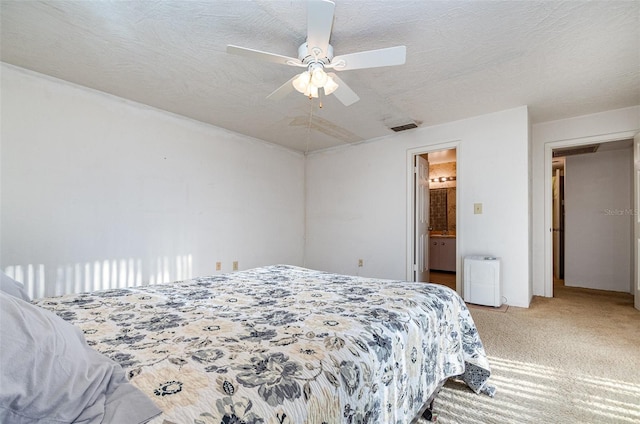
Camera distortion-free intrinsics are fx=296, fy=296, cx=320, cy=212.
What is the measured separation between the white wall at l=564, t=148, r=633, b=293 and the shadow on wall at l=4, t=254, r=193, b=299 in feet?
19.1

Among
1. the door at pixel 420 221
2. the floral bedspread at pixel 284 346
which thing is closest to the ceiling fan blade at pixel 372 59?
the floral bedspread at pixel 284 346

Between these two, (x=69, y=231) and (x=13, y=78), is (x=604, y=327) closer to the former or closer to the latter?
(x=69, y=231)

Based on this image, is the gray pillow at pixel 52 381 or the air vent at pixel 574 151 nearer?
the gray pillow at pixel 52 381

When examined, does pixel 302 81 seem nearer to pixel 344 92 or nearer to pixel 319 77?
pixel 319 77

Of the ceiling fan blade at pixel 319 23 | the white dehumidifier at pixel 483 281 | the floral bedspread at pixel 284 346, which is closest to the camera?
the floral bedspread at pixel 284 346

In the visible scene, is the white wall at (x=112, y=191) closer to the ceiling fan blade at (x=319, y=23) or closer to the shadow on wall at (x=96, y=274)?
the shadow on wall at (x=96, y=274)

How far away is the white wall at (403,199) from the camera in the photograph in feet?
11.3

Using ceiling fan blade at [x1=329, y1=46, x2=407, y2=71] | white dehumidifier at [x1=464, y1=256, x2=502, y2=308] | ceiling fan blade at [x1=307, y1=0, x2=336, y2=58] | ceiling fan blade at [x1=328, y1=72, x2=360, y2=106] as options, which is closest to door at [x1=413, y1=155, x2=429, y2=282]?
white dehumidifier at [x1=464, y1=256, x2=502, y2=308]

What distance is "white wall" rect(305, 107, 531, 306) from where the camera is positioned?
135 inches

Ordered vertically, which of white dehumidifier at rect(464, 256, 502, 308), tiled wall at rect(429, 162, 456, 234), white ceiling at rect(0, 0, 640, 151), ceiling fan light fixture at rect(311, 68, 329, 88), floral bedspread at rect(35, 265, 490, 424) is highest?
white ceiling at rect(0, 0, 640, 151)

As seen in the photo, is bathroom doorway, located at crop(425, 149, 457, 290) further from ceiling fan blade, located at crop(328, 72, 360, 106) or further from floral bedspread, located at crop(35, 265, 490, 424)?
floral bedspread, located at crop(35, 265, 490, 424)

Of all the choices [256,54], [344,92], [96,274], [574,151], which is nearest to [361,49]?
[344,92]

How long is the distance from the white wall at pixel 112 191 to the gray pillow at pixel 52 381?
105 inches

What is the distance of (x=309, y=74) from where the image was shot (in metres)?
2.04
